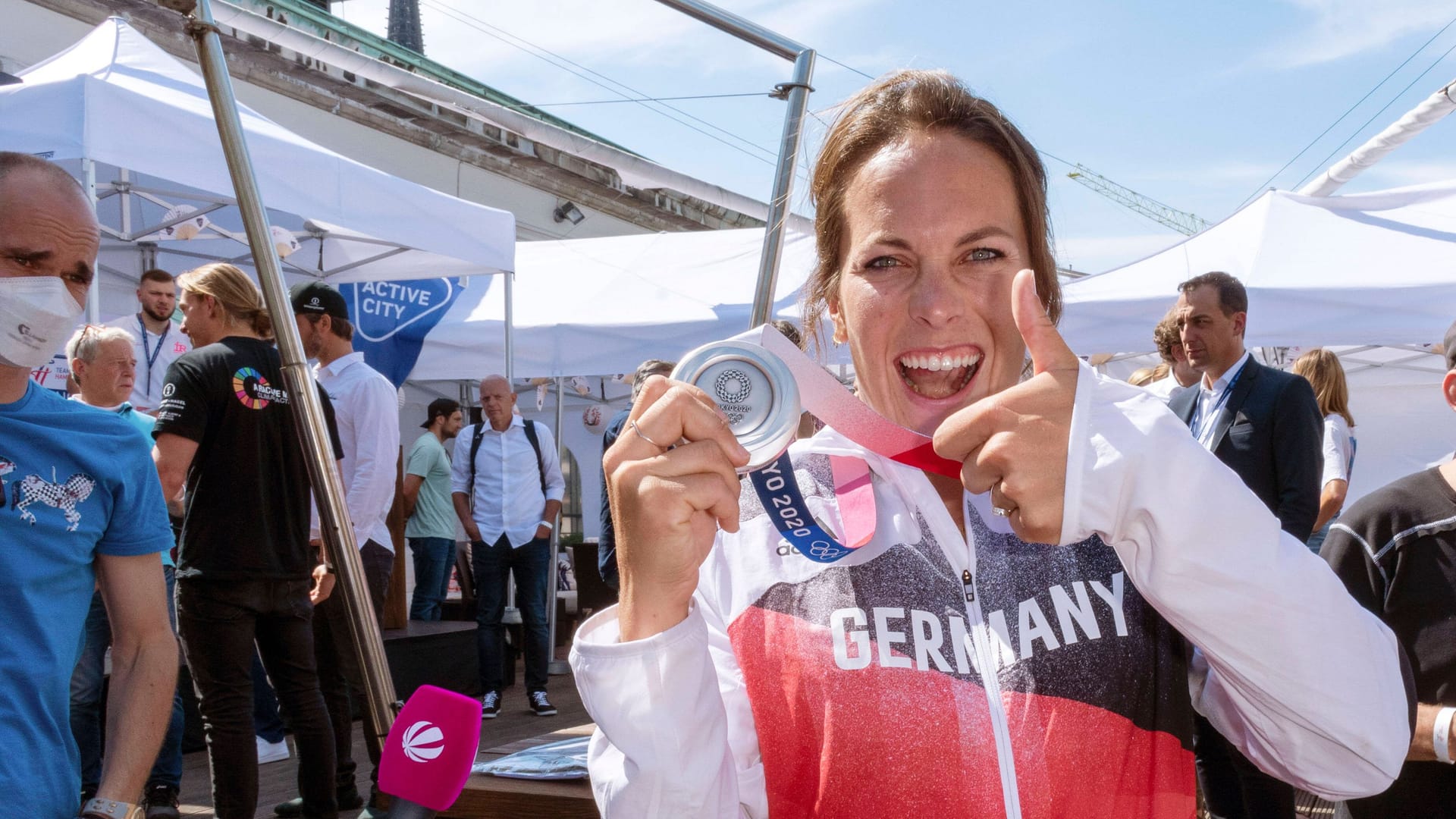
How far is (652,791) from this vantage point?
1.21 metres

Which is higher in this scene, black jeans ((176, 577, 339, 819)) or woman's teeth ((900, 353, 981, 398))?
woman's teeth ((900, 353, 981, 398))

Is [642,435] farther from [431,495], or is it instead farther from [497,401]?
[431,495]

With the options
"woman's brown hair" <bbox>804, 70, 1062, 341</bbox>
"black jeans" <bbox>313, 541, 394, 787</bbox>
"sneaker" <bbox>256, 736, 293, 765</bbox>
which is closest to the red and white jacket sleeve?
"woman's brown hair" <bbox>804, 70, 1062, 341</bbox>

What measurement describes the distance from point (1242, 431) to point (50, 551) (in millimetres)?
3884

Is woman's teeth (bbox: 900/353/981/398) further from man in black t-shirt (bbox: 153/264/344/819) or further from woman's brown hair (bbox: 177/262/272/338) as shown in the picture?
woman's brown hair (bbox: 177/262/272/338)

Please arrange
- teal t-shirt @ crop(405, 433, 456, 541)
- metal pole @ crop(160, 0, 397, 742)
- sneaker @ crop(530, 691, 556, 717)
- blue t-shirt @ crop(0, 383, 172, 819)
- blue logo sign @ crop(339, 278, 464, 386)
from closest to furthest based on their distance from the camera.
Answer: blue t-shirt @ crop(0, 383, 172, 819)
metal pole @ crop(160, 0, 397, 742)
sneaker @ crop(530, 691, 556, 717)
blue logo sign @ crop(339, 278, 464, 386)
teal t-shirt @ crop(405, 433, 456, 541)

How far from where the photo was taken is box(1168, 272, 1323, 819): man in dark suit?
13.5ft

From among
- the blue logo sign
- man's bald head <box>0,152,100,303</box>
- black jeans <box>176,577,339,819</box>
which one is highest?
the blue logo sign

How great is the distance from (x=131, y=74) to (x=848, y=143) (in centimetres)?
491

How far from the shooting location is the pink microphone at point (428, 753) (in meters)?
1.35

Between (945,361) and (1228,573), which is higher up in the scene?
(945,361)

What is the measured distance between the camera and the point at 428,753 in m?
1.38

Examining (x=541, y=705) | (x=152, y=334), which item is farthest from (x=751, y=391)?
(x=541, y=705)

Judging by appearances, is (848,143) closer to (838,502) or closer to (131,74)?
(838,502)
